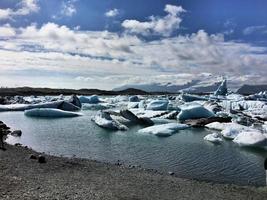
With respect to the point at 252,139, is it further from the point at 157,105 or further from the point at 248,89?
the point at 248,89

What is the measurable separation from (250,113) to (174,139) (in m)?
15.4

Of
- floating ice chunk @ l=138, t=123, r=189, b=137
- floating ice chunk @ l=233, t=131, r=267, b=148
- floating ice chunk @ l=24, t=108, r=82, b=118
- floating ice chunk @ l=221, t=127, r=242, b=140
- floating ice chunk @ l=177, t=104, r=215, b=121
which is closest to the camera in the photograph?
floating ice chunk @ l=233, t=131, r=267, b=148

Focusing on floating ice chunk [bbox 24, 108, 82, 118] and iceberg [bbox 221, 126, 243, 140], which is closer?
iceberg [bbox 221, 126, 243, 140]

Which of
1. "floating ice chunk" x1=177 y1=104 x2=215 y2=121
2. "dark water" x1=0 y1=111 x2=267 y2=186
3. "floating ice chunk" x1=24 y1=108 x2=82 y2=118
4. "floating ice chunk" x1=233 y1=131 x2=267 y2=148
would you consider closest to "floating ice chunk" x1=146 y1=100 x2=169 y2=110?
"floating ice chunk" x1=177 y1=104 x2=215 y2=121

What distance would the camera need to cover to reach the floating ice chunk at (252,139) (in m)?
20.5

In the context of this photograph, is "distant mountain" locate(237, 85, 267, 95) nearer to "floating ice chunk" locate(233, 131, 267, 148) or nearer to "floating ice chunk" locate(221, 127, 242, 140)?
"floating ice chunk" locate(221, 127, 242, 140)

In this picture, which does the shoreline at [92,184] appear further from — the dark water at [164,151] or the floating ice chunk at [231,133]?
the floating ice chunk at [231,133]

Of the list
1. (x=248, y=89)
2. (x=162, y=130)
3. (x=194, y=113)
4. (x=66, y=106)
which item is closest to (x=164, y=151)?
(x=162, y=130)

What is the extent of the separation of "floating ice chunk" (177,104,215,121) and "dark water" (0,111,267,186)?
6.85 metres

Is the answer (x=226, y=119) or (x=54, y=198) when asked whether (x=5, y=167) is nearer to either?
(x=54, y=198)

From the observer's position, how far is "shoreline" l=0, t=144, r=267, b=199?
30.1ft

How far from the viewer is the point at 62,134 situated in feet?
76.8

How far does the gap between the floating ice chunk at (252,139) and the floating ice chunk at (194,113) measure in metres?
10.7

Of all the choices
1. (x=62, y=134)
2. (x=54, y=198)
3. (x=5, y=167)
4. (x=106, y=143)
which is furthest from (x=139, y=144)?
(x=54, y=198)
